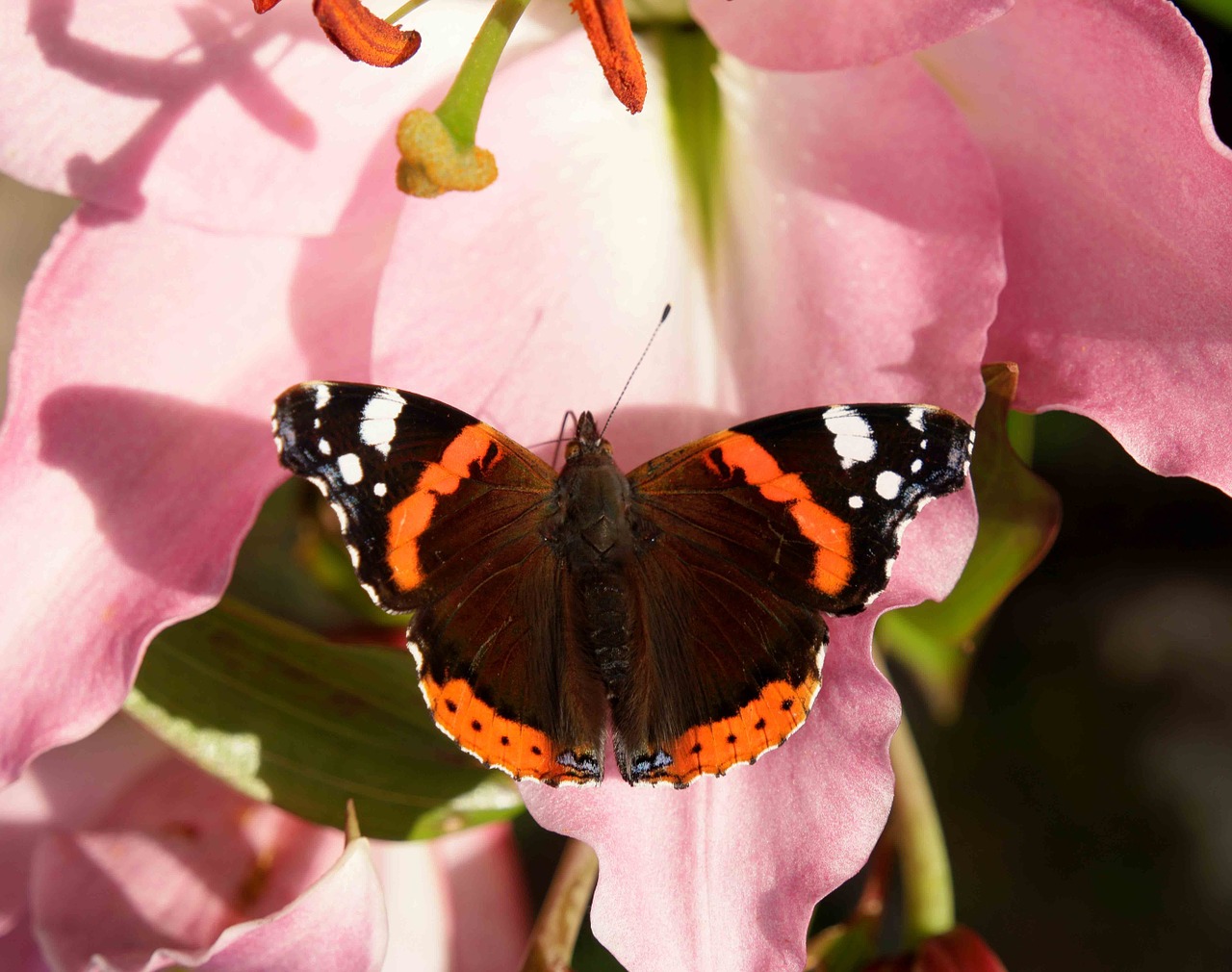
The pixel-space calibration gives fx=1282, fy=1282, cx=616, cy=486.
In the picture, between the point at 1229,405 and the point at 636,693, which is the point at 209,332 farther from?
the point at 1229,405

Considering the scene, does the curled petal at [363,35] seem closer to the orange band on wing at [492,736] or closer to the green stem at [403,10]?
the green stem at [403,10]

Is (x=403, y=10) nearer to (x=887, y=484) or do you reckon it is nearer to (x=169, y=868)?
(x=887, y=484)

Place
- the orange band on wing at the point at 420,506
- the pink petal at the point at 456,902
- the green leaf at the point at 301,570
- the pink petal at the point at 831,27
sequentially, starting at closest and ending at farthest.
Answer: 1. the pink petal at the point at 831,27
2. the orange band on wing at the point at 420,506
3. the pink petal at the point at 456,902
4. the green leaf at the point at 301,570

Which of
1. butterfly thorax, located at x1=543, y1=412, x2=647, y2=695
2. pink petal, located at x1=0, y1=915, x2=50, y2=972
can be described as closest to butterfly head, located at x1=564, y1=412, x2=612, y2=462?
butterfly thorax, located at x1=543, y1=412, x2=647, y2=695

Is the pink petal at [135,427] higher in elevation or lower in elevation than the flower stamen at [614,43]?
lower

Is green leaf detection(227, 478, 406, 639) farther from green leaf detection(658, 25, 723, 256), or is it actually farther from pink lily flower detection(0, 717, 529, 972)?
green leaf detection(658, 25, 723, 256)

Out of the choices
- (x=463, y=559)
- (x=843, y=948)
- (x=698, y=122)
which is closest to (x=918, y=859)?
(x=843, y=948)

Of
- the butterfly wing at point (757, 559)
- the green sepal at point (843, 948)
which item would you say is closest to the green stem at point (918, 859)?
the green sepal at point (843, 948)
